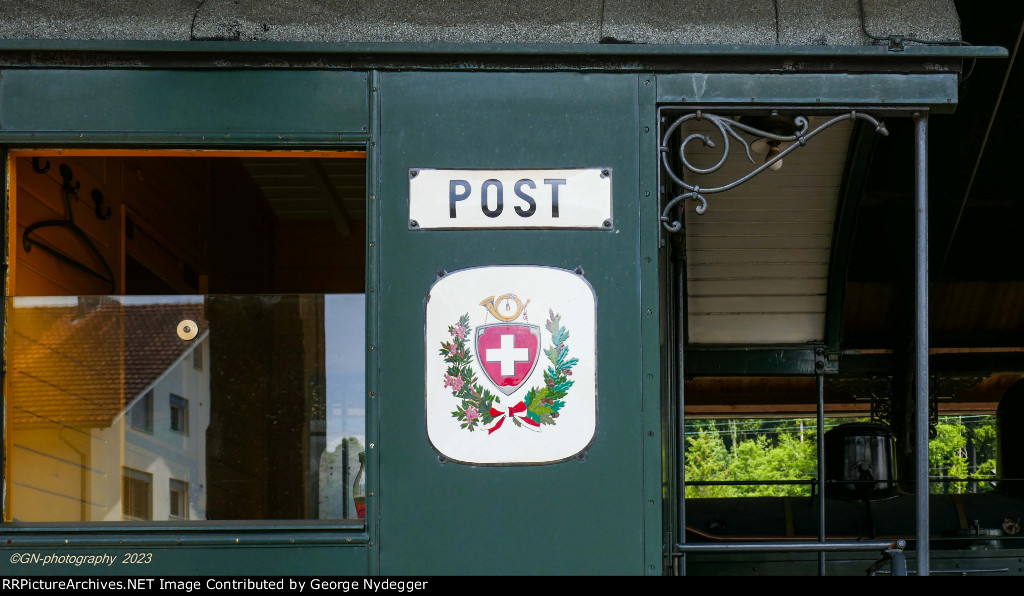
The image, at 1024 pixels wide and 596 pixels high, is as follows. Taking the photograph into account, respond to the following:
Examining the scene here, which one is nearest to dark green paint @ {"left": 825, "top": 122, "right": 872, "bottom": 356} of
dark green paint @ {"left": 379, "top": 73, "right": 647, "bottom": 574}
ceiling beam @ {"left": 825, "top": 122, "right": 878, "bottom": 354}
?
ceiling beam @ {"left": 825, "top": 122, "right": 878, "bottom": 354}

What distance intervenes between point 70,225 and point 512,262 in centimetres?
223

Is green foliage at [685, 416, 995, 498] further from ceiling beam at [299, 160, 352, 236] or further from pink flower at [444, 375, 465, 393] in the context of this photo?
pink flower at [444, 375, 465, 393]

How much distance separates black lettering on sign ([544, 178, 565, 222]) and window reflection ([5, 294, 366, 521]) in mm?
775

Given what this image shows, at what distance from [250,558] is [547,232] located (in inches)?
60.7

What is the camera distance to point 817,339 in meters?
6.85

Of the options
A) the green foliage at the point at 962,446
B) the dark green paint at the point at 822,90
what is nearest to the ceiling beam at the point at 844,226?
the dark green paint at the point at 822,90

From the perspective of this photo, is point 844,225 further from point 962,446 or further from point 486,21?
point 962,446

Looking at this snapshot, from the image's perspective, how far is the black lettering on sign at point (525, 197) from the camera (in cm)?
376

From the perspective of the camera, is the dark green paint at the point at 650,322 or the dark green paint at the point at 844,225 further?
the dark green paint at the point at 844,225

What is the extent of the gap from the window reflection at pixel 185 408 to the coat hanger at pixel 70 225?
663 millimetres

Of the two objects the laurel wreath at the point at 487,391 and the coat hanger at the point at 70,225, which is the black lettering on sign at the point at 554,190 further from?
the coat hanger at the point at 70,225

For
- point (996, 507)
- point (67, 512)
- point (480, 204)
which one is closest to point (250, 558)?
point (67, 512)

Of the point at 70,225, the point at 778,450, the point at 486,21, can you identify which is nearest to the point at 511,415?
the point at 486,21
